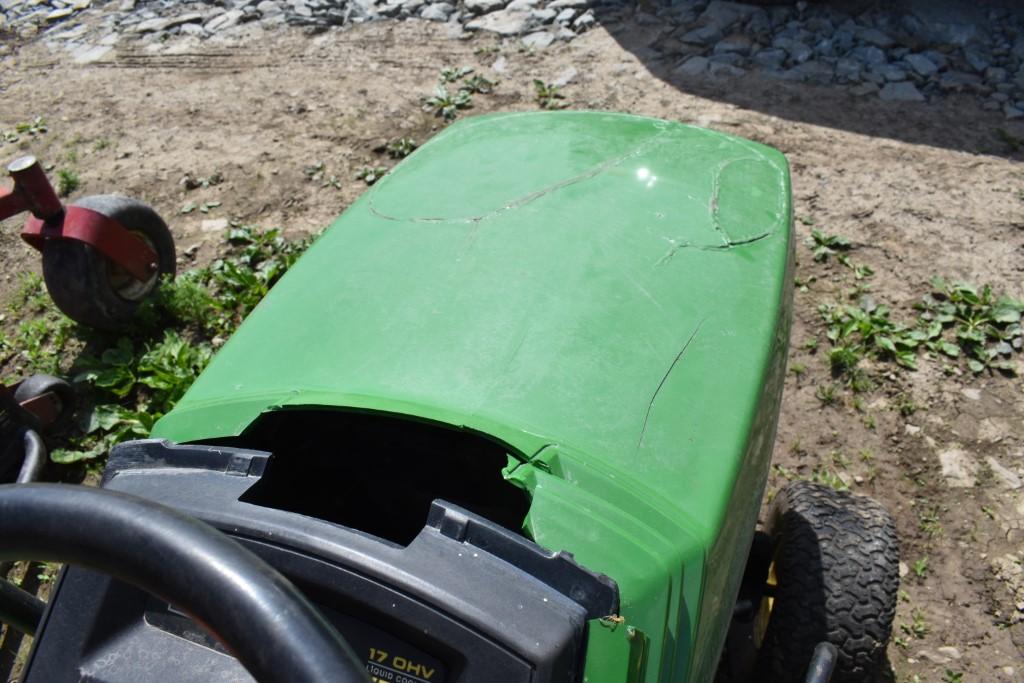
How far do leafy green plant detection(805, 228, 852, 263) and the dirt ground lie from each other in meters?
0.05

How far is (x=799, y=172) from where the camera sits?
439 centimetres

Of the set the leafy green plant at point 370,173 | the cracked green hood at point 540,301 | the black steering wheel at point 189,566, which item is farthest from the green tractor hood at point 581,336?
the leafy green plant at point 370,173

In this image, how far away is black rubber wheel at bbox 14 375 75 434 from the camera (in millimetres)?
A: 3201

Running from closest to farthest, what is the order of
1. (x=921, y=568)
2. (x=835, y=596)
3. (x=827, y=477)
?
(x=835, y=596), (x=921, y=568), (x=827, y=477)

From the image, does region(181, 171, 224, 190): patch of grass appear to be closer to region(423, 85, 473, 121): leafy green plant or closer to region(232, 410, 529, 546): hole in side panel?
region(423, 85, 473, 121): leafy green plant

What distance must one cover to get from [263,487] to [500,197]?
998 millimetres

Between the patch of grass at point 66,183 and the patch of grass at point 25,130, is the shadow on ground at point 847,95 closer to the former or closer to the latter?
the patch of grass at point 66,183

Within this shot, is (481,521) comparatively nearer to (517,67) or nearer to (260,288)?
(260,288)

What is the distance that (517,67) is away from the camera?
17.5ft

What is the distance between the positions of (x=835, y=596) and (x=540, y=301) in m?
1.16

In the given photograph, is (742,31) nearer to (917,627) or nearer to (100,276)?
(917,627)

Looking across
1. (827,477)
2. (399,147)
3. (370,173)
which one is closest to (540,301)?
(827,477)

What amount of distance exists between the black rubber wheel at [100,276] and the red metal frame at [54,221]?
0.14 feet

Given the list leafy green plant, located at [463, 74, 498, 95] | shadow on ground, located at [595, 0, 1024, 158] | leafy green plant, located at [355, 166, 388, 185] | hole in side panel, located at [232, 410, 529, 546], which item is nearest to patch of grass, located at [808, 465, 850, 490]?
hole in side panel, located at [232, 410, 529, 546]
